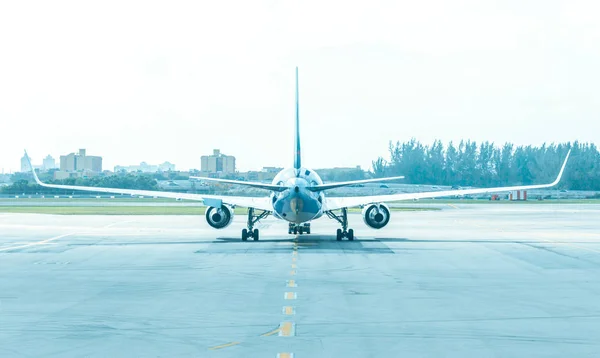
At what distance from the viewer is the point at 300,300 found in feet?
72.8

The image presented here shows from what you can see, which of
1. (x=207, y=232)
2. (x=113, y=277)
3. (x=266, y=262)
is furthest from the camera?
(x=207, y=232)

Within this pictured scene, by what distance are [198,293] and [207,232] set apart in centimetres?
3226

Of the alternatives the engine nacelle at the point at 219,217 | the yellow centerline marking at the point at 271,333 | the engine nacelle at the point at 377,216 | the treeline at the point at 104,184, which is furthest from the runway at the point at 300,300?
the treeline at the point at 104,184

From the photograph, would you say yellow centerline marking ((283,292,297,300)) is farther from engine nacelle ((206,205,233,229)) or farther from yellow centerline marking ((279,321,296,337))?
engine nacelle ((206,205,233,229))

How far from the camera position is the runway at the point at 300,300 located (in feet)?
52.7

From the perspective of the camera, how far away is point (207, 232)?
5584 centimetres

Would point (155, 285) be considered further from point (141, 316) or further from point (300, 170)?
point (300, 170)

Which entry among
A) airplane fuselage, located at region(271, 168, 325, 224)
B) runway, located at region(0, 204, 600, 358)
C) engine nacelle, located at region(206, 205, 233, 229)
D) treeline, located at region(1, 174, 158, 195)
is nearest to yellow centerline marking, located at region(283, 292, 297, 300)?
runway, located at region(0, 204, 600, 358)

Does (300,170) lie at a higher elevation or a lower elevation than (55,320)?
higher

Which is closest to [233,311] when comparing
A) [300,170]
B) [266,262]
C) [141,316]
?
[141,316]

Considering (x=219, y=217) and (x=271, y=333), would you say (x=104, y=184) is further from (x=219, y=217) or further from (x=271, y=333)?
(x=271, y=333)

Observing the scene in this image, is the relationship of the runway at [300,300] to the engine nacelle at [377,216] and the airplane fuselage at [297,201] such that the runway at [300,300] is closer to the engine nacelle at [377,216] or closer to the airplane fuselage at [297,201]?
the airplane fuselage at [297,201]

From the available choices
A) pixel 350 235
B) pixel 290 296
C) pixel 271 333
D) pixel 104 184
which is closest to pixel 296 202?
pixel 350 235

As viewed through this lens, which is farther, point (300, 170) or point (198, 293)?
point (300, 170)
